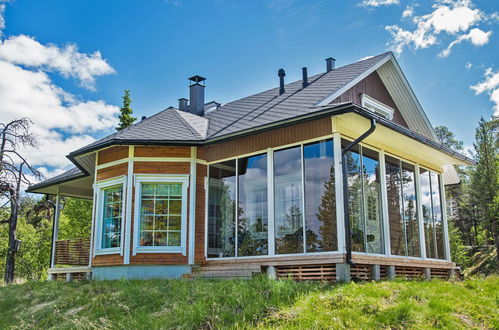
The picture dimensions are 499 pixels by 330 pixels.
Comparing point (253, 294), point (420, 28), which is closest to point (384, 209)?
point (253, 294)

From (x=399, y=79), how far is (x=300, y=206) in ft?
18.1

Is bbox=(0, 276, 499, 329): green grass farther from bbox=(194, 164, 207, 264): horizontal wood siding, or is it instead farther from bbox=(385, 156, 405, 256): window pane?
bbox=(194, 164, 207, 264): horizontal wood siding

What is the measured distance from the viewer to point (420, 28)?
18.0 metres

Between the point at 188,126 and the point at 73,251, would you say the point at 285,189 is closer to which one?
the point at 188,126

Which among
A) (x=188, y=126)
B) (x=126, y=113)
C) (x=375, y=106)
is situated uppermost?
(x=126, y=113)

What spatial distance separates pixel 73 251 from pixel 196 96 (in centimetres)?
591

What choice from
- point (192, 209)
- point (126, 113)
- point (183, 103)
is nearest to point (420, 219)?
point (192, 209)

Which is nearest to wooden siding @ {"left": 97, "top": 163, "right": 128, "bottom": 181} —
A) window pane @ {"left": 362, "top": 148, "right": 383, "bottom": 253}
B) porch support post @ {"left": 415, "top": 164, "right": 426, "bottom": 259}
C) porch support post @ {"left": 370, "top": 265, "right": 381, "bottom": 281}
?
window pane @ {"left": 362, "top": 148, "right": 383, "bottom": 253}

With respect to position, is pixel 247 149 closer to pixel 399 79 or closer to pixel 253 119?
pixel 253 119

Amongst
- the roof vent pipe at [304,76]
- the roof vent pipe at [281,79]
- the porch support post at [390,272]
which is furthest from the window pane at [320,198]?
the roof vent pipe at [281,79]

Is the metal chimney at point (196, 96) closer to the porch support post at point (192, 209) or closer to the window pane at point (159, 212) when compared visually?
the porch support post at point (192, 209)

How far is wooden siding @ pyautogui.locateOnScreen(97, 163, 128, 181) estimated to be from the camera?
1103 cm

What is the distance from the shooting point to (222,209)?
10.6 meters

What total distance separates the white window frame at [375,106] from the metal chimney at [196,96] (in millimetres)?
5589
